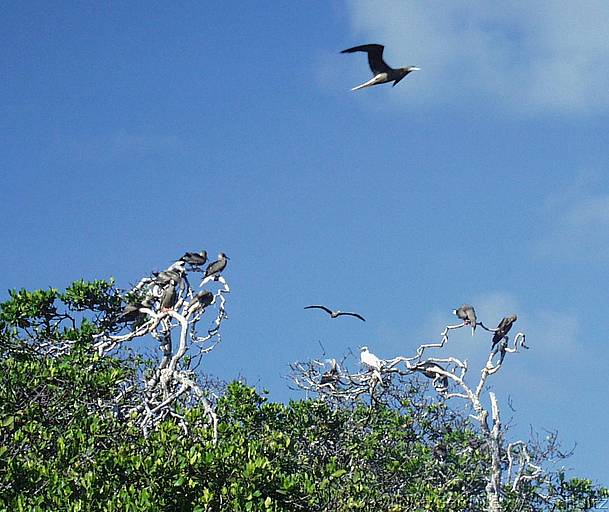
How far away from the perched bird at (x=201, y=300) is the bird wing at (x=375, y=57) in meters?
4.75

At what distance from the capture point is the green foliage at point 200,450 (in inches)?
383

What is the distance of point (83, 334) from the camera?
1573 cm

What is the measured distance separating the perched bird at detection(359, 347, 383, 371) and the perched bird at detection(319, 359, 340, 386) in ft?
1.73

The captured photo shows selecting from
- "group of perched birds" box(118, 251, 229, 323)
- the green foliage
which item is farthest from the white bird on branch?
the green foliage

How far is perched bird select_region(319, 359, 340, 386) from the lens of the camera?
16.8m

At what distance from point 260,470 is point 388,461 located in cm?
618

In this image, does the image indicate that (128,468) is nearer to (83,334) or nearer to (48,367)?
(48,367)

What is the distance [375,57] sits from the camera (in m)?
13.3

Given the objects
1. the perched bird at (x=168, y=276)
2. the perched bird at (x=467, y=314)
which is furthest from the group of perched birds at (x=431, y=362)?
the perched bird at (x=168, y=276)

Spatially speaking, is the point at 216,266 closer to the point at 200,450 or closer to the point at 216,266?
the point at 216,266

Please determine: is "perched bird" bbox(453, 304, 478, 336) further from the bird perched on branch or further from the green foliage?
the bird perched on branch

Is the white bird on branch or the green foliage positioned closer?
the green foliage

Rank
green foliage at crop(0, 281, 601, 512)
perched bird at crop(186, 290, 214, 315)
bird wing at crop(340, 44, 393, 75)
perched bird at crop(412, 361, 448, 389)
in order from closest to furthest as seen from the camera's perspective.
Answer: green foliage at crop(0, 281, 601, 512)
bird wing at crop(340, 44, 393, 75)
perched bird at crop(186, 290, 214, 315)
perched bird at crop(412, 361, 448, 389)

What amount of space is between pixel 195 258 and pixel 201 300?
0.96m
